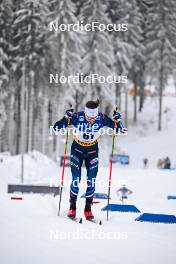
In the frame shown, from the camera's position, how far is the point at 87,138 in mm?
7828

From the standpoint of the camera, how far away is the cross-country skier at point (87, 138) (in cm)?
780

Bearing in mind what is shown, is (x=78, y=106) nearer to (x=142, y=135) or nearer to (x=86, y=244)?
(x=142, y=135)

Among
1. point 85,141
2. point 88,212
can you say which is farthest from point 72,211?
point 85,141

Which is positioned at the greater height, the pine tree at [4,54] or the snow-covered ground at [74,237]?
the pine tree at [4,54]

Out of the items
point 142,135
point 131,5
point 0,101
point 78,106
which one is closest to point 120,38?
point 131,5

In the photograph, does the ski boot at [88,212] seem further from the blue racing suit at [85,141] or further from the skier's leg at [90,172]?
the blue racing suit at [85,141]

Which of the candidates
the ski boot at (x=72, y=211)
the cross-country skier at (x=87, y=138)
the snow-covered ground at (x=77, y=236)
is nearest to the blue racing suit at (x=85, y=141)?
the cross-country skier at (x=87, y=138)

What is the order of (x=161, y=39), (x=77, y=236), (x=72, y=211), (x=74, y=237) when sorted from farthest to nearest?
(x=161, y=39) → (x=72, y=211) → (x=77, y=236) → (x=74, y=237)

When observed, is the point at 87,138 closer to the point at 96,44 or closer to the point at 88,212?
the point at 88,212

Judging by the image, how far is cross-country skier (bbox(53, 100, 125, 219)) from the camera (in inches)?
307

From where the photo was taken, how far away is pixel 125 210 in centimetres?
910

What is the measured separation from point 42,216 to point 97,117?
1932 millimetres

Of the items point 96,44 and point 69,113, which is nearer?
point 69,113

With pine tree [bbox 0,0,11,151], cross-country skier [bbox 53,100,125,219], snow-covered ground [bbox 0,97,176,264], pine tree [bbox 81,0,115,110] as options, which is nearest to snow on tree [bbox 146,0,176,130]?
pine tree [bbox 81,0,115,110]
